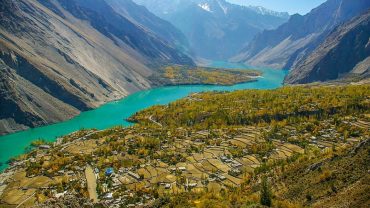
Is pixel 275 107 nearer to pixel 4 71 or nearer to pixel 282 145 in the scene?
pixel 282 145

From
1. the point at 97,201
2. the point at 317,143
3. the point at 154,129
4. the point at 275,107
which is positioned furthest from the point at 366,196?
the point at 275,107

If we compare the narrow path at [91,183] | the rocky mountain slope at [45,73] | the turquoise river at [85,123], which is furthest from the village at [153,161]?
the rocky mountain slope at [45,73]

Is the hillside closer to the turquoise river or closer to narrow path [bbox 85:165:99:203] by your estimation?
narrow path [bbox 85:165:99:203]

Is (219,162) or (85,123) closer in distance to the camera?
(219,162)

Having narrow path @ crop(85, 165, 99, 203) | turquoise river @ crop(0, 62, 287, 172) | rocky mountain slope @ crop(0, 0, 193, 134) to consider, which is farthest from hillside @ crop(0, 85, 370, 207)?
rocky mountain slope @ crop(0, 0, 193, 134)

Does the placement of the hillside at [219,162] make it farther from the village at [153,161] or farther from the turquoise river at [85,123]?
the turquoise river at [85,123]

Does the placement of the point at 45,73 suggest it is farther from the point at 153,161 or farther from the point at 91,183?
the point at 91,183

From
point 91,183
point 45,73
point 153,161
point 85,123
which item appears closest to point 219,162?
point 153,161
